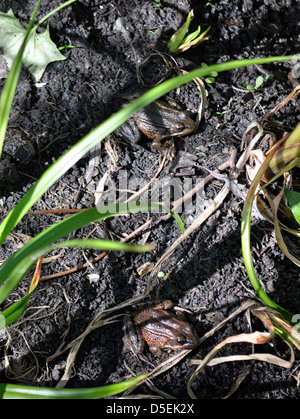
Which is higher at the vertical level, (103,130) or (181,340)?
(103,130)

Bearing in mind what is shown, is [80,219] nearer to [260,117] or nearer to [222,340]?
[222,340]

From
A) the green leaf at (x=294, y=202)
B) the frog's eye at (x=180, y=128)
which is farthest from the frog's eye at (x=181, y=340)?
the frog's eye at (x=180, y=128)

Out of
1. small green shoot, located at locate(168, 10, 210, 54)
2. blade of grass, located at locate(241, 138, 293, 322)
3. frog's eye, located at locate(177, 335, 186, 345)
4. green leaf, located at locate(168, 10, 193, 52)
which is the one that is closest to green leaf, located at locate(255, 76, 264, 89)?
small green shoot, located at locate(168, 10, 210, 54)

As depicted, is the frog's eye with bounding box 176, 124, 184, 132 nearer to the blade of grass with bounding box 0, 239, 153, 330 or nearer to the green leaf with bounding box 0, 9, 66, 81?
the green leaf with bounding box 0, 9, 66, 81

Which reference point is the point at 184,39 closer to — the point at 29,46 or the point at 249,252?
the point at 29,46

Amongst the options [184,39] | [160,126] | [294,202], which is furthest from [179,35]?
[294,202]

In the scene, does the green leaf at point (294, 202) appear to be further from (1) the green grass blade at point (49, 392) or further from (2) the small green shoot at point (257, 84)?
(1) the green grass blade at point (49, 392)

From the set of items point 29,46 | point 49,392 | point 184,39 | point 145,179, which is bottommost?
point 49,392
